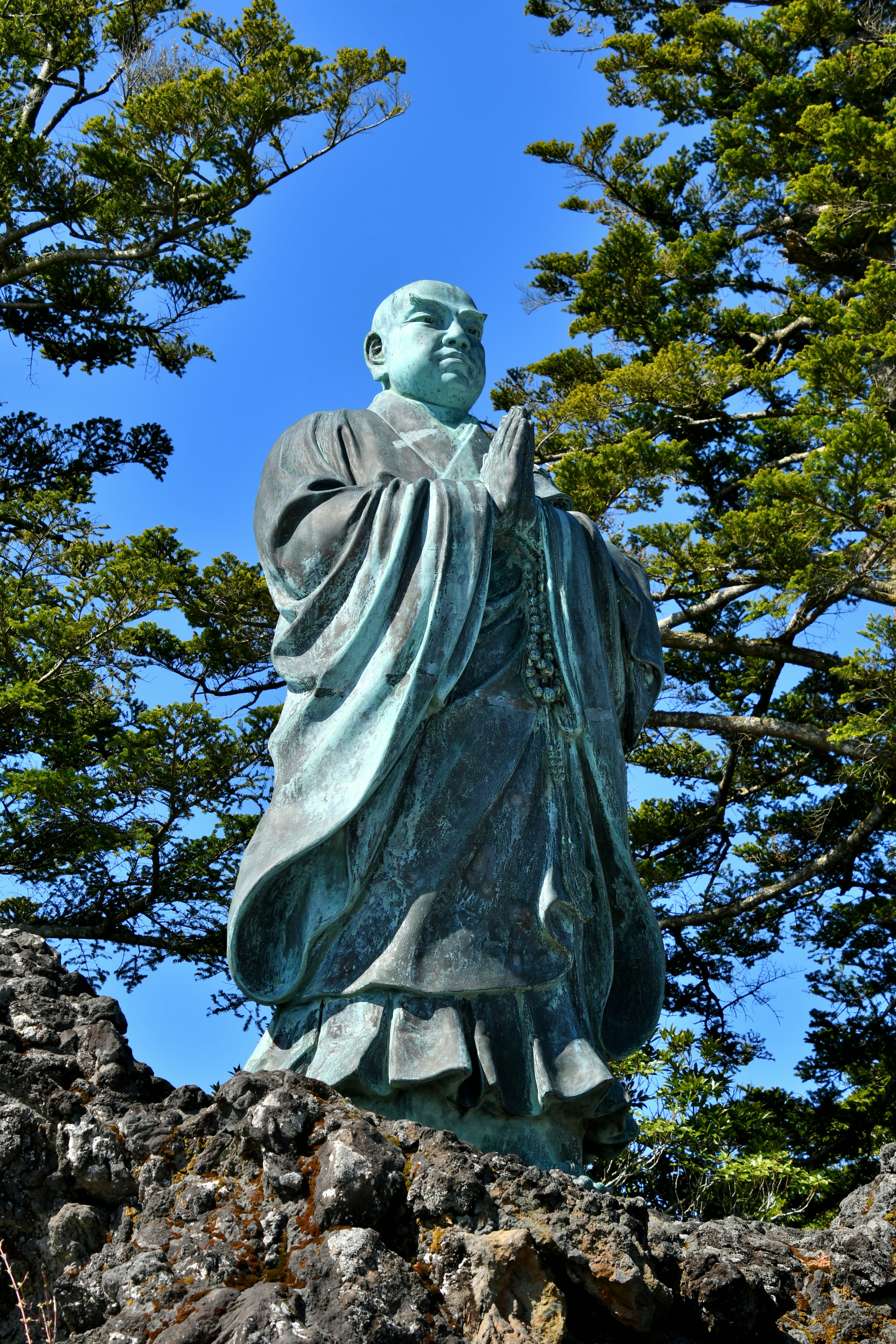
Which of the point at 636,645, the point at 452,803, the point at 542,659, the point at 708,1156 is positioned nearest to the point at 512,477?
the point at 542,659

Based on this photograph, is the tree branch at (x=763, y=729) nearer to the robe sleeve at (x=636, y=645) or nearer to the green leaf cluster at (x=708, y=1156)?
the green leaf cluster at (x=708, y=1156)

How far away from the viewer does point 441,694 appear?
376 cm

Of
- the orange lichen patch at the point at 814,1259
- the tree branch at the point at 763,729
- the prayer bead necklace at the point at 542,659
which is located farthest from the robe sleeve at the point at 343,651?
the tree branch at the point at 763,729

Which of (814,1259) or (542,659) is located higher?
(542,659)

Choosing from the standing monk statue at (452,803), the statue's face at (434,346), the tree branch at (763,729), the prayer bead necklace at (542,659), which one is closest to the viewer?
the standing monk statue at (452,803)

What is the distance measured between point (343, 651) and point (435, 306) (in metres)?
1.26

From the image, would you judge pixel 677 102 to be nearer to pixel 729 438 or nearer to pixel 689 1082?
pixel 729 438

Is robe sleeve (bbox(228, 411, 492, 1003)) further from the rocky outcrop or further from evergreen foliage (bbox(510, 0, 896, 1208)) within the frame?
evergreen foliage (bbox(510, 0, 896, 1208))

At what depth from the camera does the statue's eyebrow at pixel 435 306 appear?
14.8 feet

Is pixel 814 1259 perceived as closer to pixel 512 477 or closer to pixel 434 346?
pixel 512 477

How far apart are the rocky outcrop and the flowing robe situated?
0.45 m

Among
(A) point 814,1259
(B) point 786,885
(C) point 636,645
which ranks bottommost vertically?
(A) point 814,1259

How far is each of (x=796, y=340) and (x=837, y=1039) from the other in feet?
24.7

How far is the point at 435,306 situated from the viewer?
4.51 metres
